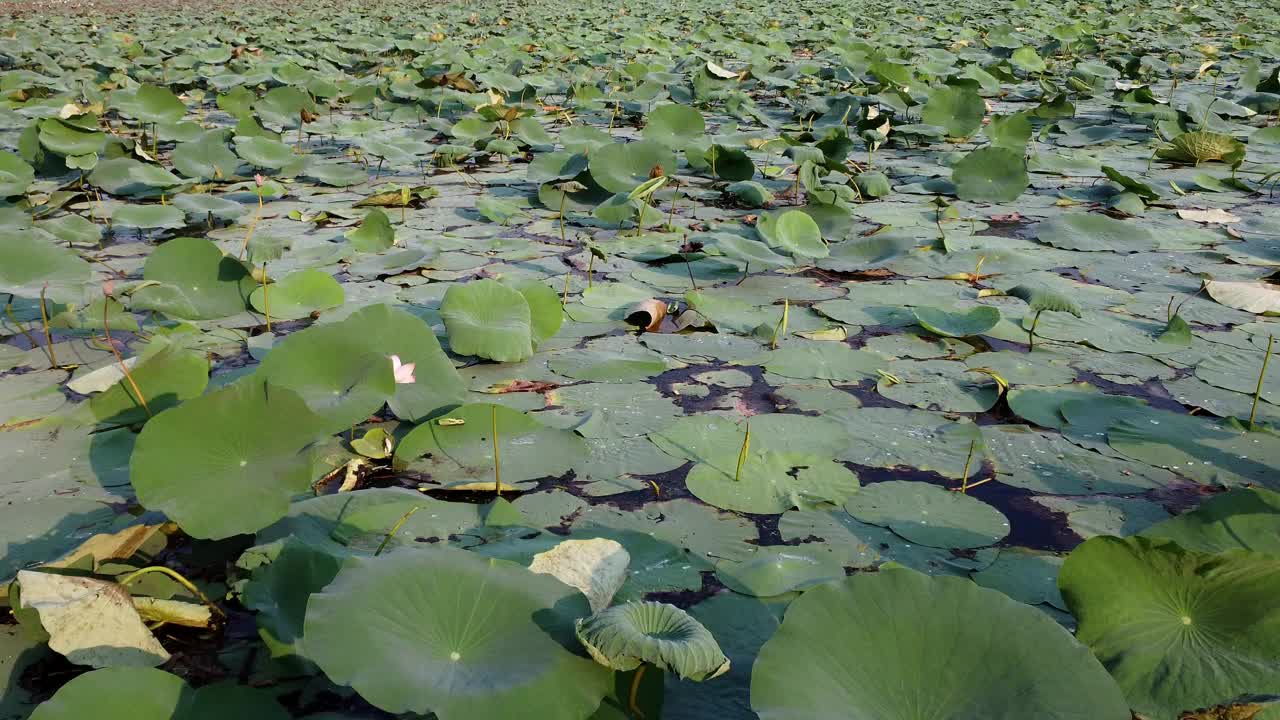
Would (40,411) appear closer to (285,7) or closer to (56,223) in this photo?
(56,223)

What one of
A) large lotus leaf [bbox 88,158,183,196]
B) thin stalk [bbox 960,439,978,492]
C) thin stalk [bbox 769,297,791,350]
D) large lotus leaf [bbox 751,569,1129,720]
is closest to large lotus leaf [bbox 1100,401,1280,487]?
→ thin stalk [bbox 960,439,978,492]

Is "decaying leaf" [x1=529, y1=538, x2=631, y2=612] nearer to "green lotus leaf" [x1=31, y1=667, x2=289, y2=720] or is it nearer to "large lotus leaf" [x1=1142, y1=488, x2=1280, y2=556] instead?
"green lotus leaf" [x1=31, y1=667, x2=289, y2=720]

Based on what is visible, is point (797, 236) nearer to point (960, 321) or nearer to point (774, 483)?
point (960, 321)

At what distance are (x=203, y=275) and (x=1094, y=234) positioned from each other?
2.86 metres

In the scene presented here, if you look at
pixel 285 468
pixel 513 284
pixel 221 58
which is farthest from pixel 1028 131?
pixel 221 58

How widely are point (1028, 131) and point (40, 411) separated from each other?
4.07 meters

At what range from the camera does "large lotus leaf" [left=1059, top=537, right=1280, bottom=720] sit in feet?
3.40

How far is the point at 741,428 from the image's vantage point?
1.87 meters

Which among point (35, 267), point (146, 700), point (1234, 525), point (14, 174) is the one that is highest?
point (1234, 525)

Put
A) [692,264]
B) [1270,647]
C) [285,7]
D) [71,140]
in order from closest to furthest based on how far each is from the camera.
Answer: [1270,647] < [692,264] < [71,140] < [285,7]

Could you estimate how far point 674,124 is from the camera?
13.8 feet

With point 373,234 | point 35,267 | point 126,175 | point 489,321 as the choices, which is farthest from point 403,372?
point 126,175

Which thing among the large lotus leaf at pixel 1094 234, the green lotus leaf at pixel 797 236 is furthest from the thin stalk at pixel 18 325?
the large lotus leaf at pixel 1094 234

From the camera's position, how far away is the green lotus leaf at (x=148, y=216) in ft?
9.99
